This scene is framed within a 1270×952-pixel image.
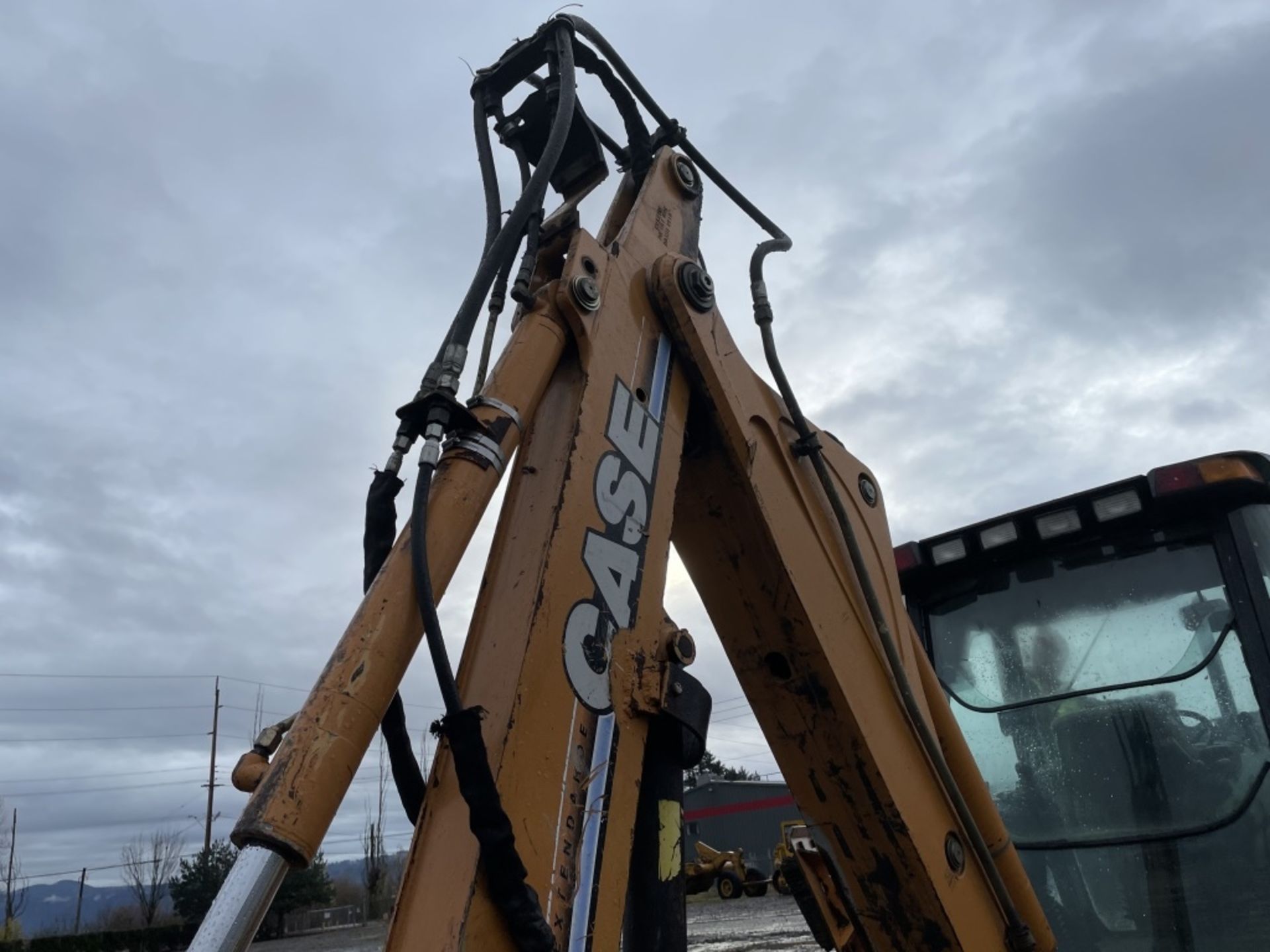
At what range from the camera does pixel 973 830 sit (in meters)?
2.08

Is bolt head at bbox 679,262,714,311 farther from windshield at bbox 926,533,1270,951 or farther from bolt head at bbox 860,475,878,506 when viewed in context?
windshield at bbox 926,533,1270,951

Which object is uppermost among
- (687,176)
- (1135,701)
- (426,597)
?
(687,176)

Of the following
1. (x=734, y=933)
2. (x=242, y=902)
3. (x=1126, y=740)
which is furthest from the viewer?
(x=734, y=933)

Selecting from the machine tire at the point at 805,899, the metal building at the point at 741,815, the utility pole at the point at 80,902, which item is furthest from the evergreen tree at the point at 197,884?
the machine tire at the point at 805,899

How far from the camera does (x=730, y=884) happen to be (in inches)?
808

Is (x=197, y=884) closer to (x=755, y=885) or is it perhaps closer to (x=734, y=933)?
(x=755, y=885)

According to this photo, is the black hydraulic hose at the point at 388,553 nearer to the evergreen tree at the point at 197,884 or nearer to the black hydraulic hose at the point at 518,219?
the black hydraulic hose at the point at 518,219

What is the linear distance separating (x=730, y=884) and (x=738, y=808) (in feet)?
31.3

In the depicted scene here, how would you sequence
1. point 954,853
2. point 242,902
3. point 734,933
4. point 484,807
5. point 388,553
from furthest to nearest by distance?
1. point 734,933
2. point 954,853
3. point 388,553
4. point 484,807
5. point 242,902

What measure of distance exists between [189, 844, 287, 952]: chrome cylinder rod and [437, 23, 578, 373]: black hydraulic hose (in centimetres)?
78

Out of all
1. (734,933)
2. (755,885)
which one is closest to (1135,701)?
(734,933)

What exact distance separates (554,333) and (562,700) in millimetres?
694

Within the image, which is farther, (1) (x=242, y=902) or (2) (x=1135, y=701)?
(2) (x=1135, y=701)

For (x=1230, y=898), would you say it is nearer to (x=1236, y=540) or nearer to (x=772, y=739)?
(x=1236, y=540)
